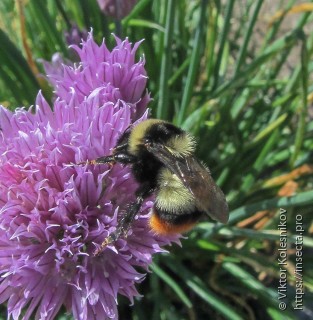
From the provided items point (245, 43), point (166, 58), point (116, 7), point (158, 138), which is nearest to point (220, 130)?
point (245, 43)

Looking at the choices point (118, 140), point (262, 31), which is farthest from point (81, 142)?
point (262, 31)

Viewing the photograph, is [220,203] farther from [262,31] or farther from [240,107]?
[262,31]

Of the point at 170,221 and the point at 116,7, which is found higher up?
the point at 116,7

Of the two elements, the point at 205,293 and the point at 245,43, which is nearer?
the point at 205,293

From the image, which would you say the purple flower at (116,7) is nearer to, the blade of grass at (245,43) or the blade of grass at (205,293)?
the blade of grass at (245,43)

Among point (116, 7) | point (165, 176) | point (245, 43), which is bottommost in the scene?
point (245, 43)

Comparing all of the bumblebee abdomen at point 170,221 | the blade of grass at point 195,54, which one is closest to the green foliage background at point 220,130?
the blade of grass at point 195,54

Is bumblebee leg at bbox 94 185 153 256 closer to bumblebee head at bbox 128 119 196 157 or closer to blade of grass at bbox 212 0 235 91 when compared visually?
bumblebee head at bbox 128 119 196 157

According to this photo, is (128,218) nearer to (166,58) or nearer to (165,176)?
(165,176)
